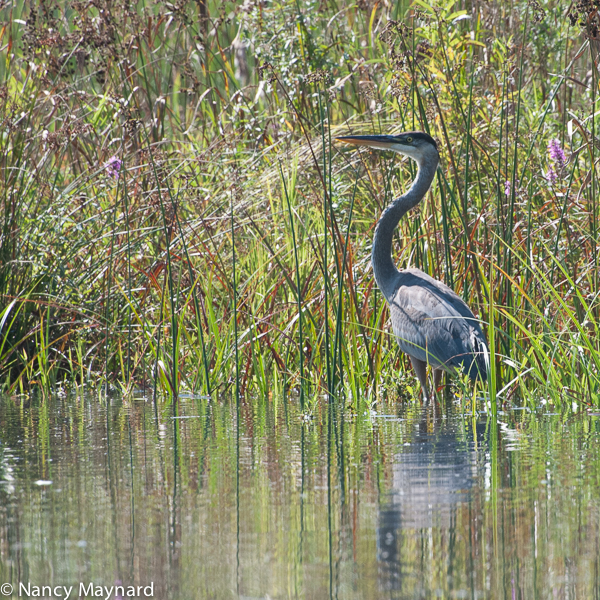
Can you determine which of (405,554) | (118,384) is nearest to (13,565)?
(405,554)

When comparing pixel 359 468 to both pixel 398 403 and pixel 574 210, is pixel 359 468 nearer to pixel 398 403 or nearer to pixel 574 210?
pixel 398 403

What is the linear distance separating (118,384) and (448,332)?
1.95 metres

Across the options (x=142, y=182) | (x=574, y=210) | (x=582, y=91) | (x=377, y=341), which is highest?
(x=582, y=91)

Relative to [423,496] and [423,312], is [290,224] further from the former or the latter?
[423,496]

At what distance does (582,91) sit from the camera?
19.9 ft

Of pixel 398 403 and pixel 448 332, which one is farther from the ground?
pixel 448 332

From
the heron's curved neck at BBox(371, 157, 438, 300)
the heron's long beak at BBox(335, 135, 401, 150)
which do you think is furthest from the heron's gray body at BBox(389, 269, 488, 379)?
the heron's long beak at BBox(335, 135, 401, 150)

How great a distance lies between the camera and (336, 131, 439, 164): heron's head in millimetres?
4895

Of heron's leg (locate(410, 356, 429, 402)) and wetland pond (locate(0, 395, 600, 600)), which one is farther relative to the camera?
heron's leg (locate(410, 356, 429, 402))

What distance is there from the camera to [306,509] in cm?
203

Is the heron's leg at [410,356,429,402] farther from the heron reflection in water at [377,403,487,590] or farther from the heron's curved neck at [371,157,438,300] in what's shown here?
the heron reflection in water at [377,403,487,590]

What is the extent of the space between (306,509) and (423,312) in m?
2.42

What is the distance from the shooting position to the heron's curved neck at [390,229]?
4.64 metres

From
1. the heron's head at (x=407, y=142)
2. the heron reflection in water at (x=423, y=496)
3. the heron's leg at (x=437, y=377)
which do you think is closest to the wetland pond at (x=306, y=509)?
the heron reflection in water at (x=423, y=496)
